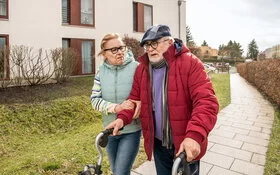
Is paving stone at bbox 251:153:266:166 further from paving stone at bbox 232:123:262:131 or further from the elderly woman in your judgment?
the elderly woman

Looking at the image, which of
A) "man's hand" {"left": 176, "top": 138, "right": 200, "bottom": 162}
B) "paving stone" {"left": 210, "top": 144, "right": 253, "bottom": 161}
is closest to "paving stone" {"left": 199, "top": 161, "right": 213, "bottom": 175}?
"paving stone" {"left": 210, "top": 144, "right": 253, "bottom": 161}

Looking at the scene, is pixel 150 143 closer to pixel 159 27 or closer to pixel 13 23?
pixel 159 27

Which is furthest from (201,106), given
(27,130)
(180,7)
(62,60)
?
(180,7)

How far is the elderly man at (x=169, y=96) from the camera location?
1792 mm

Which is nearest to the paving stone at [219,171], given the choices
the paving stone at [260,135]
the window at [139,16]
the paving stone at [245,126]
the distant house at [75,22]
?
the paving stone at [260,135]

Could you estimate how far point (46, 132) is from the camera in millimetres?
6363

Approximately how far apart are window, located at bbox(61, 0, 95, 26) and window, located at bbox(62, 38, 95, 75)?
1194 millimetres

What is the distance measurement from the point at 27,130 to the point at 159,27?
543 centimetres

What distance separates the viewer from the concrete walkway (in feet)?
12.6

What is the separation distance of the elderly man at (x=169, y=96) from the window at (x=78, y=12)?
14.5 m

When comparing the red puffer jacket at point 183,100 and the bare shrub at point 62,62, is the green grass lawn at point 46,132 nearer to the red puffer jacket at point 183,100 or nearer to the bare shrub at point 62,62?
the bare shrub at point 62,62

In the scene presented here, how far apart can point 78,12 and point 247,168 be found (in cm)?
1447

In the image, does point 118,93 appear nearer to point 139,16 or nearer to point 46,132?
point 46,132

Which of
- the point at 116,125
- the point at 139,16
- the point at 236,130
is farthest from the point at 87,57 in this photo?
the point at 116,125
